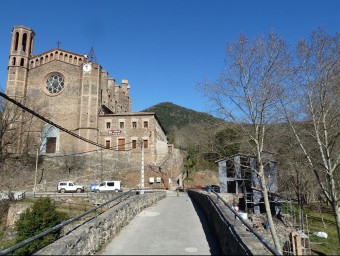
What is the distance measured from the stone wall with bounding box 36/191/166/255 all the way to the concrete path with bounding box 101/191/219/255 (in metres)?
0.25

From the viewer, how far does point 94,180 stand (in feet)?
135

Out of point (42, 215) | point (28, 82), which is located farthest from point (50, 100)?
point (42, 215)

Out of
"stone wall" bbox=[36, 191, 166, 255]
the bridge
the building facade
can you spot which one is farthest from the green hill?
"stone wall" bbox=[36, 191, 166, 255]

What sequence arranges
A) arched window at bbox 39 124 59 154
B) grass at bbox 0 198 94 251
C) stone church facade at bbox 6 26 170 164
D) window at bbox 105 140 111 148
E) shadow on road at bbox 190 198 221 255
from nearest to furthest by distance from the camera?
1. shadow on road at bbox 190 198 221 255
2. grass at bbox 0 198 94 251
3. stone church facade at bbox 6 26 170 164
4. window at bbox 105 140 111 148
5. arched window at bbox 39 124 59 154

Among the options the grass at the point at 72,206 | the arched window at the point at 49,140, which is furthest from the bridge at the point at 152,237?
the arched window at the point at 49,140

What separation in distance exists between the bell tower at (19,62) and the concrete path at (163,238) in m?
40.9

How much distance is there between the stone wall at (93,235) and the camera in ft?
20.2

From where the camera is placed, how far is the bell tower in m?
46.2

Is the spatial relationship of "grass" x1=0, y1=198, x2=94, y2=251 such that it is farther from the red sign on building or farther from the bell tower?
the bell tower

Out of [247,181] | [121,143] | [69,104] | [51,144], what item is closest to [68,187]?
[121,143]

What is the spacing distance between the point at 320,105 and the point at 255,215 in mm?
18551

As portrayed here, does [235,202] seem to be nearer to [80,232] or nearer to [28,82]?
[80,232]

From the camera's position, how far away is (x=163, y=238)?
955 cm

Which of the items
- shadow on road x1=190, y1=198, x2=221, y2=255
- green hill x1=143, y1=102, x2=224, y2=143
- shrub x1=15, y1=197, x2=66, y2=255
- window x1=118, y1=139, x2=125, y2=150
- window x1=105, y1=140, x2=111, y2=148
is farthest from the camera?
green hill x1=143, y1=102, x2=224, y2=143
